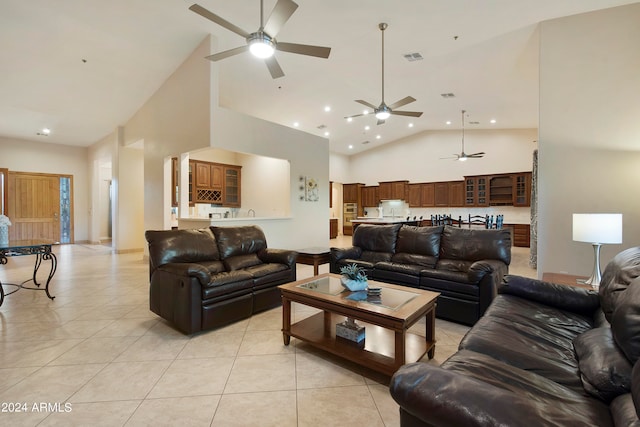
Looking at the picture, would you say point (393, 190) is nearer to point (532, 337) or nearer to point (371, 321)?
point (371, 321)

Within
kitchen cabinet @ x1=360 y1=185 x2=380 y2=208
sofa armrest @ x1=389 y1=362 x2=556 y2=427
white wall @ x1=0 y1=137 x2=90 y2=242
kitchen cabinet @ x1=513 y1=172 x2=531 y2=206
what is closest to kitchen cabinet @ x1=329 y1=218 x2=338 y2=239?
kitchen cabinet @ x1=360 y1=185 x2=380 y2=208

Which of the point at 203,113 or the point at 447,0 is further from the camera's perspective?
the point at 203,113

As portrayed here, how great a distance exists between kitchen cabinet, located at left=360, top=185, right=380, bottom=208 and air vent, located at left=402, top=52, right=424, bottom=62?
721 cm

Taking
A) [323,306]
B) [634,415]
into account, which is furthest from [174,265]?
[634,415]

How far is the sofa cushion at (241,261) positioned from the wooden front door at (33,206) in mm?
8678

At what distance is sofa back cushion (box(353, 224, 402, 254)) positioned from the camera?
4352 mm

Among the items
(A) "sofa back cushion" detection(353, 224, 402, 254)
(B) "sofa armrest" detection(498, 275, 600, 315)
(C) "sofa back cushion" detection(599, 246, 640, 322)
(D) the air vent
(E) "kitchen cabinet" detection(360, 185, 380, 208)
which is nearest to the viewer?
(C) "sofa back cushion" detection(599, 246, 640, 322)

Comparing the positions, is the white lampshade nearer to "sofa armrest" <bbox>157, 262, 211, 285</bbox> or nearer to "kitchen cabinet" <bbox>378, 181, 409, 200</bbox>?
"sofa armrest" <bbox>157, 262, 211, 285</bbox>

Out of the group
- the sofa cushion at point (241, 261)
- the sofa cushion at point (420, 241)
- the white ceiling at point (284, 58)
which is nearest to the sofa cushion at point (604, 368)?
the sofa cushion at point (420, 241)

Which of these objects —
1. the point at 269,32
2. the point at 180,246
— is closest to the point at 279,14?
the point at 269,32

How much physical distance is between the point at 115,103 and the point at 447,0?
6825mm

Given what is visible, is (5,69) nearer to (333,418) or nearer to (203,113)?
(203,113)

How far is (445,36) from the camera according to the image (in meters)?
4.32

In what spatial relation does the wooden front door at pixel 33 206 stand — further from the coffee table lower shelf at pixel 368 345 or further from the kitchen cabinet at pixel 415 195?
the kitchen cabinet at pixel 415 195
